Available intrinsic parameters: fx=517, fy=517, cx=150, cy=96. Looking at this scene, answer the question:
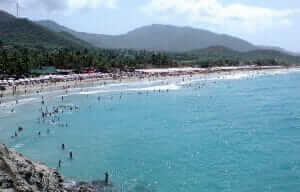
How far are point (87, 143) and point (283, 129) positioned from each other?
2228 centimetres

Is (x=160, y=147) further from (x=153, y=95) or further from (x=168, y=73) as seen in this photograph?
(x=168, y=73)

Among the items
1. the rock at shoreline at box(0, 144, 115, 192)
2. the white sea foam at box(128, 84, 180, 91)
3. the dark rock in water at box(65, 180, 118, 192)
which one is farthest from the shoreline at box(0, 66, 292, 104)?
the rock at shoreline at box(0, 144, 115, 192)

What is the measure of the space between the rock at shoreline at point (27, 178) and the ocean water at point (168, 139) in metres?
4.10

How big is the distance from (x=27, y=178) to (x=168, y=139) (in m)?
27.6

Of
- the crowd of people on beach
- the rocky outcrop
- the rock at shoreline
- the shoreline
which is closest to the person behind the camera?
the rocky outcrop

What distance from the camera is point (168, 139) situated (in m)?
52.8

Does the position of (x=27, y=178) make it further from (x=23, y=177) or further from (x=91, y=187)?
(x=91, y=187)

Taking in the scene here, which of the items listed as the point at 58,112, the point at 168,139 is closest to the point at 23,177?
the point at 168,139

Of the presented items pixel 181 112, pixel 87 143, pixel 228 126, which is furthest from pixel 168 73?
pixel 87 143

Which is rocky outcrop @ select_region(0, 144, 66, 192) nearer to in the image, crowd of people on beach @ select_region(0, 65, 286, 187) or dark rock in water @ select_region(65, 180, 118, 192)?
dark rock in water @ select_region(65, 180, 118, 192)

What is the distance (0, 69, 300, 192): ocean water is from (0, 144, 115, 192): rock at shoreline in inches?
161

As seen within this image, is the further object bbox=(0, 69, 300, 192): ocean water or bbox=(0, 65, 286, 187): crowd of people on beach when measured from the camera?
bbox=(0, 65, 286, 187): crowd of people on beach

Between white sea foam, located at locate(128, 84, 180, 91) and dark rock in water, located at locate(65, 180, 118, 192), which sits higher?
white sea foam, located at locate(128, 84, 180, 91)

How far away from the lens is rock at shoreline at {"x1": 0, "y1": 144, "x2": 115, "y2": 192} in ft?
77.5
